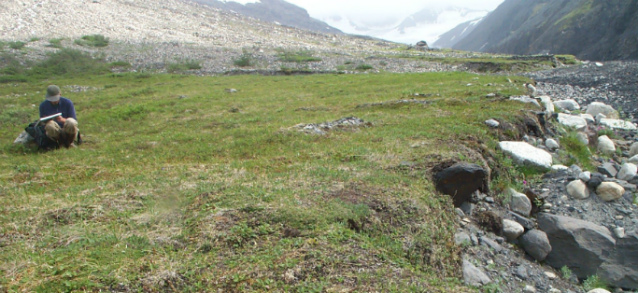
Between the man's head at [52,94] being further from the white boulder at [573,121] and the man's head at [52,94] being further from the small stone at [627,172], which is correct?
the white boulder at [573,121]

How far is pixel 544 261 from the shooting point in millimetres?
7441

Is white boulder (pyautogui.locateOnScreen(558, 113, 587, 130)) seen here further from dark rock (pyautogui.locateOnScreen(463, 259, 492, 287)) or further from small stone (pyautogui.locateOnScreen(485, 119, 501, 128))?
dark rock (pyautogui.locateOnScreen(463, 259, 492, 287))

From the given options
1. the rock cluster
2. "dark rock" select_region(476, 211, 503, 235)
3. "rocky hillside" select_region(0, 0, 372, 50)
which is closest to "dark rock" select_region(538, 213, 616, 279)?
the rock cluster

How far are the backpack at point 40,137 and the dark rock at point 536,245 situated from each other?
12.0 meters

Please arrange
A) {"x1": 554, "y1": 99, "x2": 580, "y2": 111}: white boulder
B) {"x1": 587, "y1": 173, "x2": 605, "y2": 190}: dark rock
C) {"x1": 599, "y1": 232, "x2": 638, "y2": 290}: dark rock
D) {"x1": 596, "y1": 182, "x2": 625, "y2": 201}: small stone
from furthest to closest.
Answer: {"x1": 554, "y1": 99, "x2": 580, "y2": 111}: white boulder → {"x1": 587, "y1": 173, "x2": 605, "y2": 190}: dark rock → {"x1": 596, "y1": 182, "x2": 625, "y2": 201}: small stone → {"x1": 599, "y1": 232, "x2": 638, "y2": 290}: dark rock

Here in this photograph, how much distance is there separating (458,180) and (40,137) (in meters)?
10.8

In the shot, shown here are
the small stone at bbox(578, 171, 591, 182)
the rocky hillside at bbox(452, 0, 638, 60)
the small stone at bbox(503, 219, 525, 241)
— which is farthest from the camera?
the rocky hillside at bbox(452, 0, 638, 60)

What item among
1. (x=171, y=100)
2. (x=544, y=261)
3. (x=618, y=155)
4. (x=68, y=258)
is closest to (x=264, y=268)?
(x=68, y=258)

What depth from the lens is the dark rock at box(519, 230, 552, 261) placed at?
7.38m

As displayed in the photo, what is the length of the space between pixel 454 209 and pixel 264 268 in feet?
15.3

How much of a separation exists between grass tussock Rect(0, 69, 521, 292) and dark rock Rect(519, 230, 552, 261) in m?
1.91

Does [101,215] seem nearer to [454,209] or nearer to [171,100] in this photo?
[454,209]

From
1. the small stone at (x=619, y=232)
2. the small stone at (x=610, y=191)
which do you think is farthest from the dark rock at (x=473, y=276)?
the small stone at (x=610, y=191)

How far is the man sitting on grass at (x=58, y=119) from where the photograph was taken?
33.8 feet
